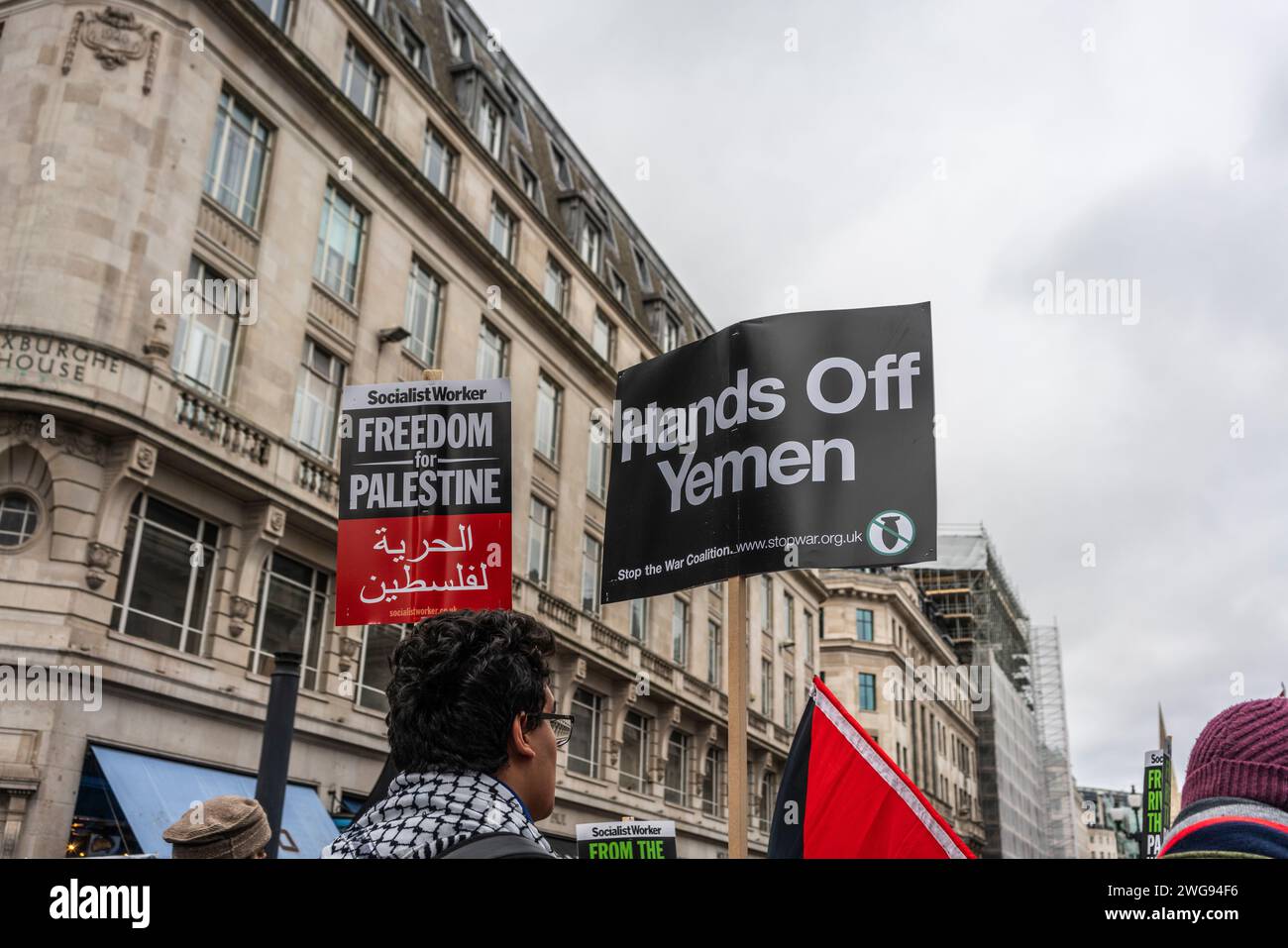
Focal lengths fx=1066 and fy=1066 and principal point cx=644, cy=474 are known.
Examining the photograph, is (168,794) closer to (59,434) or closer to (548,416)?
(59,434)

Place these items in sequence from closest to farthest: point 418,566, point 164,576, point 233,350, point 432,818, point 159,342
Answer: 1. point 432,818
2. point 418,566
3. point 159,342
4. point 164,576
5. point 233,350

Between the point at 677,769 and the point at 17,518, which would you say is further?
the point at 677,769

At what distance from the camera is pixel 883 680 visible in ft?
214

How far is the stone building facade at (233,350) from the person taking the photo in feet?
50.5

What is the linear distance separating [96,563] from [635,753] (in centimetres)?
1936

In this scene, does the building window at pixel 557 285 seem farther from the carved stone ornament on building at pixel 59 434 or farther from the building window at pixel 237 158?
the carved stone ornament on building at pixel 59 434

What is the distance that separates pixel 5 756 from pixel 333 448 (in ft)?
27.5

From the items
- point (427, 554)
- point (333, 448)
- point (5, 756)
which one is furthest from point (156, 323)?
point (427, 554)

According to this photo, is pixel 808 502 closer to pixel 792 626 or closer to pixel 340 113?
pixel 340 113

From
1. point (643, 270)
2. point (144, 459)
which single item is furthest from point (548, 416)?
point (144, 459)

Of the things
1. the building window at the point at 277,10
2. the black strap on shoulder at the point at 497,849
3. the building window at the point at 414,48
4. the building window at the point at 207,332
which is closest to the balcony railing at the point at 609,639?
the building window at the point at 207,332

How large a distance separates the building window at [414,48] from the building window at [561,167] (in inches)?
320

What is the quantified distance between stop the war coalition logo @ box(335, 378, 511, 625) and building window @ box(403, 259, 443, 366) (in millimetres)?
17200

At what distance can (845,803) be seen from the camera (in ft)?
15.9
